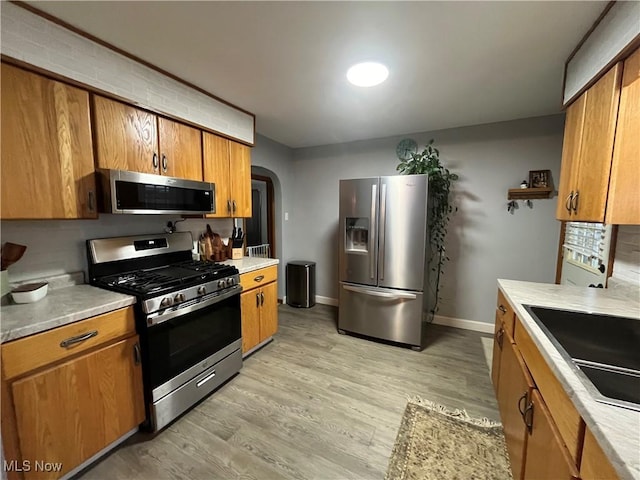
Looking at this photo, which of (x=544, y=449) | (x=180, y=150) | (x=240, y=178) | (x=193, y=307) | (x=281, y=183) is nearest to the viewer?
(x=544, y=449)

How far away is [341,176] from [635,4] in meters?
2.85

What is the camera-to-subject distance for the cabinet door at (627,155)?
45.4 inches

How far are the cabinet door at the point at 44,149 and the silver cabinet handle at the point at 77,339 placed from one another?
695 mm

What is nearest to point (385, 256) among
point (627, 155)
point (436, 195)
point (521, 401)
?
point (436, 195)

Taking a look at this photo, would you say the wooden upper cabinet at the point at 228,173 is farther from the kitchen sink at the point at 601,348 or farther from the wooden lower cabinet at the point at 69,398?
the kitchen sink at the point at 601,348

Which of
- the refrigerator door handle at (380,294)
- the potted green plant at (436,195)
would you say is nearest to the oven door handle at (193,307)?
the refrigerator door handle at (380,294)

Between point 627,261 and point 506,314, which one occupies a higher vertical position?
point 627,261

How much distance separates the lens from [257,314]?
8.34ft

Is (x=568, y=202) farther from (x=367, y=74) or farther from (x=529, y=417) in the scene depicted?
(x=367, y=74)

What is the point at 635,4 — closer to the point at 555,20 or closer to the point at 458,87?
the point at 555,20

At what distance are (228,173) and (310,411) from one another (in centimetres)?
217

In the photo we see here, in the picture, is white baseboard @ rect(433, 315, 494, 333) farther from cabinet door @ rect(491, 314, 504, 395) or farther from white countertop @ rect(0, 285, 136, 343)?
white countertop @ rect(0, 285, 136, 343)

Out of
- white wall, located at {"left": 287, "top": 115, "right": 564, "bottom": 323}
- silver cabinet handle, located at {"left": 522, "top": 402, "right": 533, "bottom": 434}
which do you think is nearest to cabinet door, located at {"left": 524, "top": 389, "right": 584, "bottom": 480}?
silver cabinet handle, located at {"left": 522, "top": 402, "right": 533, "bottom": 434}

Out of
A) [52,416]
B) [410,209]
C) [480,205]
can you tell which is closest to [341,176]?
[410,209]
